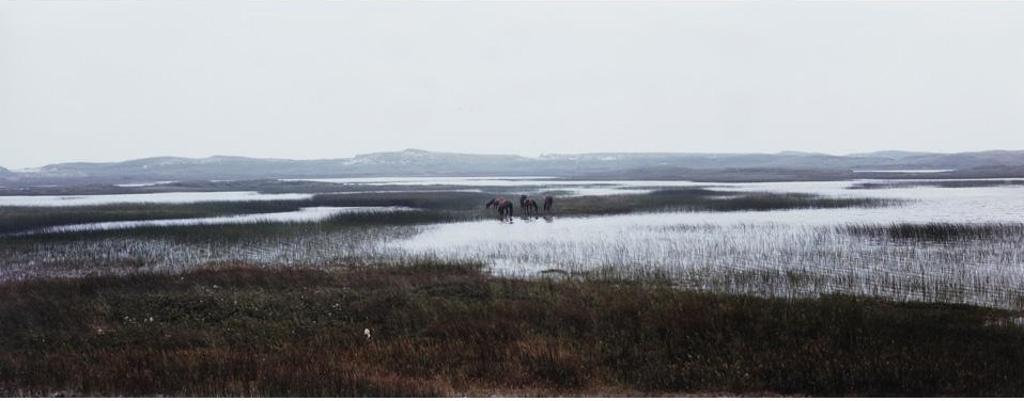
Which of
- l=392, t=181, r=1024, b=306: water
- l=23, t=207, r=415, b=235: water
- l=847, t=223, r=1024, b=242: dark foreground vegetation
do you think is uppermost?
l=23, t=207, r=415, b=235: water

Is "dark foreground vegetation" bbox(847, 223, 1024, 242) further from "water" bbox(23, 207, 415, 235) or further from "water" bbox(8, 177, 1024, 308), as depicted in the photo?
"water" bbox(23, 207, 415, 235)

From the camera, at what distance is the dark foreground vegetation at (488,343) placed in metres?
9.41

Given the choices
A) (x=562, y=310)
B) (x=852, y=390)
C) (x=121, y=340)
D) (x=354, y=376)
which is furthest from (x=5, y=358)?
(x=852, y=390)

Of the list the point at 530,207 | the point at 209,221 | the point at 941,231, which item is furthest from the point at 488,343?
the point at 530,207

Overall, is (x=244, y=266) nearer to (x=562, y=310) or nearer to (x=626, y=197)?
(x=562, y=310)

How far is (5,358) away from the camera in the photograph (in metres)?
11.2

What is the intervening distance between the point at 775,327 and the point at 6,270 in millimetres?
22917

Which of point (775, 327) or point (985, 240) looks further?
point (985, 240)

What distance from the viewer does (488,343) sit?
38.4 ft

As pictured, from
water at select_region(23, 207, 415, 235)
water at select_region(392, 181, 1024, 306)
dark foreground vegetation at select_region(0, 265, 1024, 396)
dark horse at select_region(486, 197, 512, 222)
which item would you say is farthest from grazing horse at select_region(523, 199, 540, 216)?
dark foreground vegetation at select_region(0, 265, 1024, 396)

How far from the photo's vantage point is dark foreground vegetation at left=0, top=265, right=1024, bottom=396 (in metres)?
9.41

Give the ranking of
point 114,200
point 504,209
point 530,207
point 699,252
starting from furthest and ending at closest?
point 114,200
point 530,207
point 504,209
point 699,252

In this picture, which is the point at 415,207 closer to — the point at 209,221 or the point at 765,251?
the point at 209,221

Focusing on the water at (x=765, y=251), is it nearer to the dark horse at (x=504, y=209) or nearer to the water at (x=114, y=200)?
the dark horse at (x=504, y=209)
